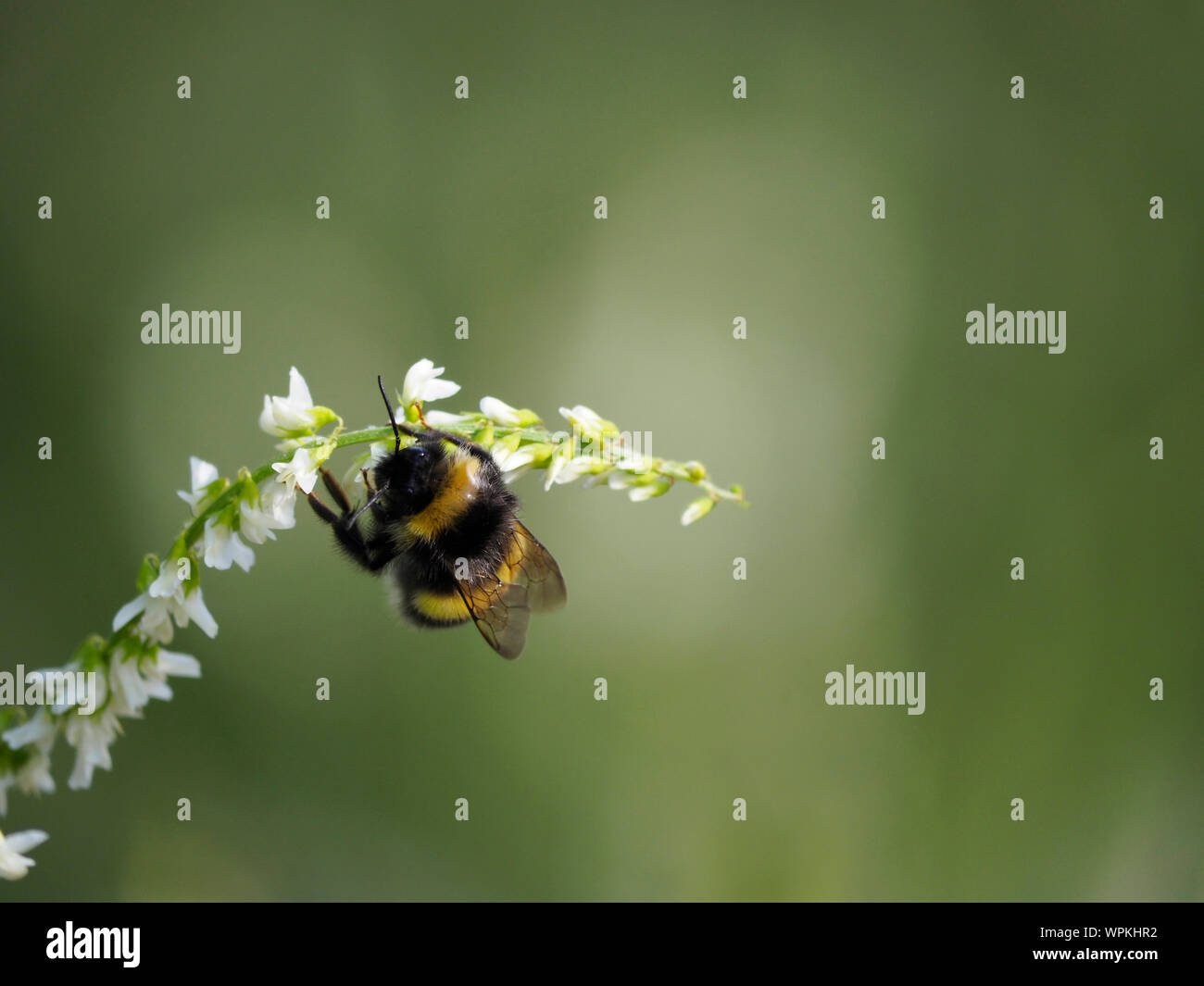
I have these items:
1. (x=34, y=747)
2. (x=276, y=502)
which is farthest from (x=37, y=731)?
(x=276, y=502)

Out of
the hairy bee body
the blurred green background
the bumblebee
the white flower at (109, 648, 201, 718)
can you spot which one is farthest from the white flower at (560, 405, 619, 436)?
the blurred green background

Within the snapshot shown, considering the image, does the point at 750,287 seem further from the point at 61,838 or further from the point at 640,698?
the point at 61,838

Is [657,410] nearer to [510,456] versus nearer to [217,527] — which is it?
[510,456]

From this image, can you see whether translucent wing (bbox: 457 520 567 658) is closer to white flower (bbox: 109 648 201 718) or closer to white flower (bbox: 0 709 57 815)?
white flower (bbox: 109 648 201 718)

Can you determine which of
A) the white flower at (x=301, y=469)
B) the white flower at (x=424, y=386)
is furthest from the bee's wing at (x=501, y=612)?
the white flower at (x=301, y=469)

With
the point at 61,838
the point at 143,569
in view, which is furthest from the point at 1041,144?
the point at 61,838
